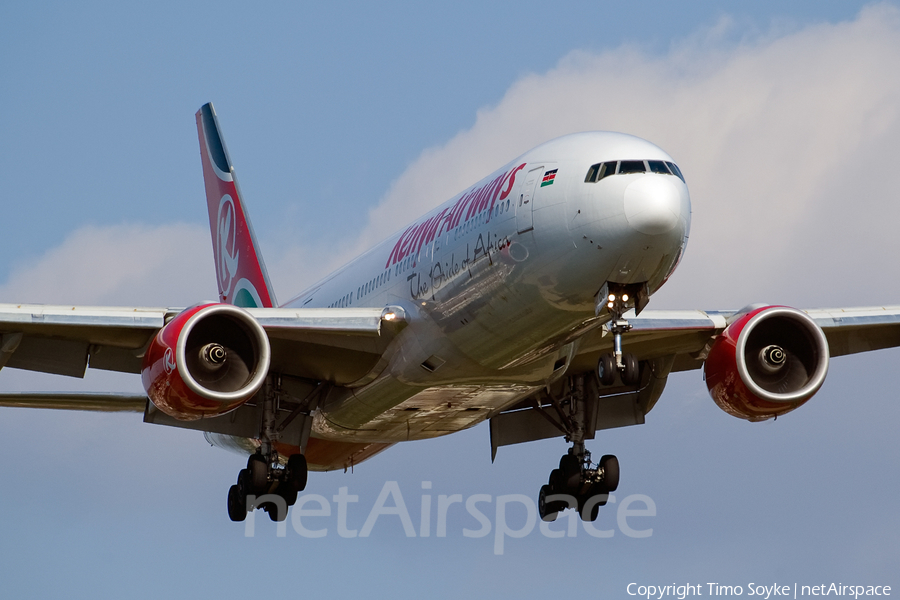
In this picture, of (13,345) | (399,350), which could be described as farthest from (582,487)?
(13,345)

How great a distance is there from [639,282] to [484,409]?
20.9 feet

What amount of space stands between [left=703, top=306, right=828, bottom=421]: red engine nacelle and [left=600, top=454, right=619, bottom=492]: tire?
3.46 metres

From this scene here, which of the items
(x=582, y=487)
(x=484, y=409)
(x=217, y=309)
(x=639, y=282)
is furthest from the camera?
(x=582, y=487)

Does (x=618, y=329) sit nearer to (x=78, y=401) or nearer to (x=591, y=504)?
(x=591, y=504)

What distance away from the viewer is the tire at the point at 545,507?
96.6 feet

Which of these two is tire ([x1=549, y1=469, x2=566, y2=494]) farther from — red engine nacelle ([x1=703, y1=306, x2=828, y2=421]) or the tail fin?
the tail fin

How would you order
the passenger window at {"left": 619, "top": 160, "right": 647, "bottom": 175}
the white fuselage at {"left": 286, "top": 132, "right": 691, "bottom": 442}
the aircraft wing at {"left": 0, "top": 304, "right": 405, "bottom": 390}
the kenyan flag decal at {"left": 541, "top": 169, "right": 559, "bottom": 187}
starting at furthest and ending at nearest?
the aircraft wing at {"left": 0, "top": 304, "right": 405, "bottom": 390}, the kenyan flag decal at {"left": 541, "top": 169, "right": 559, "bottom": 187}, the passenger window at {"left": 619, "top": 160, "right": 647, "bottom": 175}, the white fuselage at {"left": 286, "top": 132, "right": 691, "bottom": 442}

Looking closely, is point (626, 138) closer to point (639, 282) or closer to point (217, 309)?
point (639, 282)

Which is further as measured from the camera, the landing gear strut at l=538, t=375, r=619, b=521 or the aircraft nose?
the landing gear strut at l=538, t=375, r=619, b=521

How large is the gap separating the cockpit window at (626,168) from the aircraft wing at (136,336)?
510 cm

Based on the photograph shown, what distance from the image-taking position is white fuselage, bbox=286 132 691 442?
2089cm

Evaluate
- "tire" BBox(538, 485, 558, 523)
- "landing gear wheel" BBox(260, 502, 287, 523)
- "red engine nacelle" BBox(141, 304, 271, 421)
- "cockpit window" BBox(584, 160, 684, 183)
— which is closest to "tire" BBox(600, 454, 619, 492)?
"tire" BBox(538, 485, 558, 523)

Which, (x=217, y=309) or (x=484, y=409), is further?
(x=484, y=409)

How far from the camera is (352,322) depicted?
81.6ft
